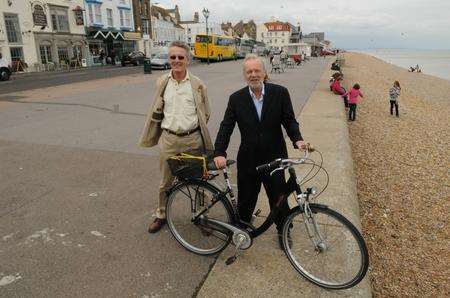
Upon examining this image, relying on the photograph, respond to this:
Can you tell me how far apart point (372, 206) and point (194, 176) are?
3.63 m

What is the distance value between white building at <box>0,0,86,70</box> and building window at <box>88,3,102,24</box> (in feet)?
4.72

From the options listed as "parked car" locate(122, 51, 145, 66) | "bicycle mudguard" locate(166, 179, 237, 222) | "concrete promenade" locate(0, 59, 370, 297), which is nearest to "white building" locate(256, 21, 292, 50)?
"parked car" locate(122, 51, 145, 66)

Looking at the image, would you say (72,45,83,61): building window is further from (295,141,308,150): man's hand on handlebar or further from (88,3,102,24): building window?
(295,141,308,150): man's hand on handlebar

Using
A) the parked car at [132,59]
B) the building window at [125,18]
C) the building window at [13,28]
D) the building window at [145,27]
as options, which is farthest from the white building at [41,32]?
the building window at [145,27]

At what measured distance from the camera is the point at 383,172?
773cm

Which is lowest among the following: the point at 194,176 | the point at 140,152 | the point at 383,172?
the point at 383,172

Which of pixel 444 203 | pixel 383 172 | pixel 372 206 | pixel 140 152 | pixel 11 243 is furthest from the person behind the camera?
pixel 383 172

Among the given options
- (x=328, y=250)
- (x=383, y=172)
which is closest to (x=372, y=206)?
(x=383, y=172)

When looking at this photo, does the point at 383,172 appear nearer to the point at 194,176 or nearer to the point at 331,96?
the point at 194,176

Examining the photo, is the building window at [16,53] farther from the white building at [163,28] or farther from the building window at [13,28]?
the white building at [163,28]

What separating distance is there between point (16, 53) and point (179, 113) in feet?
108

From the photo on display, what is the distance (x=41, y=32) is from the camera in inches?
1272

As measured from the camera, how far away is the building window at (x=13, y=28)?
96.9 feet

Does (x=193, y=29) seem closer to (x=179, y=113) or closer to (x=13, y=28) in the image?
(x=13, y=28)
